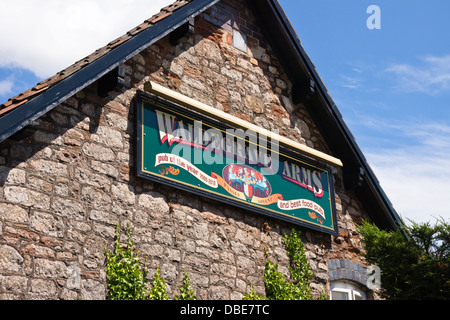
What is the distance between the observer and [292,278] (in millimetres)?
9953

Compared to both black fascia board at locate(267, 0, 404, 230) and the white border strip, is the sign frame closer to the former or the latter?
the white border strip

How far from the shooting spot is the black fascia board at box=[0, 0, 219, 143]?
7.06 meters

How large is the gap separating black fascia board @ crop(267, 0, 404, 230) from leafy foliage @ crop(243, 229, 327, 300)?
2.07 metres

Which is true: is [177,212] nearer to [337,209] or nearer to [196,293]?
[196,293]

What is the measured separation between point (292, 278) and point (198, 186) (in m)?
2.26

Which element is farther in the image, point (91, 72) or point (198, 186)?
point (198, 186)

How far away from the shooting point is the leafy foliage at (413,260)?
30.2ft

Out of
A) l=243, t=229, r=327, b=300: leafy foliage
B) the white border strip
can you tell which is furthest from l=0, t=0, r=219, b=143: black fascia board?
l=243, t=229, r=327, b=300: leafy foliage

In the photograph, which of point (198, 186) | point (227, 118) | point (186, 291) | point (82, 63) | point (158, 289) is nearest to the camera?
point (158, 289)

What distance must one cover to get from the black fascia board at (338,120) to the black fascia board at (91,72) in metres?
1.81

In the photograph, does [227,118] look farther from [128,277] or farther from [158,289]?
[128,277]

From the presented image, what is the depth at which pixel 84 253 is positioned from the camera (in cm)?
771

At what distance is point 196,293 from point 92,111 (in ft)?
9.19

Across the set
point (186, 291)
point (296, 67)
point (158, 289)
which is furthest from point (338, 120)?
point (158, 289)
